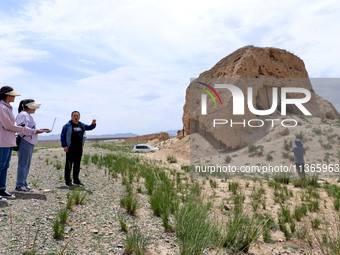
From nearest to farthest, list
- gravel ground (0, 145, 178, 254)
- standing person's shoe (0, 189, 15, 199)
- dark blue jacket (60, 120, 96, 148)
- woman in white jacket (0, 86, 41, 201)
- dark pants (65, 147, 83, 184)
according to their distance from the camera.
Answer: gravel ground (0, 145, 178, 254), woman in white jacket (0, 86, 41, 201), standing person's shoe (0, 189, 15, 199), dark blue jacket (60, 120, 96, 148), dark pants (65, 147, 83, 184)

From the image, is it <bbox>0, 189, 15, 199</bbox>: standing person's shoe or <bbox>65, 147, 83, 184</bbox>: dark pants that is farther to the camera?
<bbox>65, 147, 83, 184</bbox>: dark pants

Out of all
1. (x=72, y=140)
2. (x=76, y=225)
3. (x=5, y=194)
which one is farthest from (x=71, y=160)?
(x=76, y=225)

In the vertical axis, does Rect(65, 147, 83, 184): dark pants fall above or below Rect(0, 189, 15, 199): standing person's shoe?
above

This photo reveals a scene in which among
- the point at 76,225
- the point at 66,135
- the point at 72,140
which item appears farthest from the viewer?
the point at 72,140

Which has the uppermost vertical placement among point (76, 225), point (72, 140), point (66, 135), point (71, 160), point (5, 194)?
point (66, 135)

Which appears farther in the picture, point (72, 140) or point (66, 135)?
point (72, 140)

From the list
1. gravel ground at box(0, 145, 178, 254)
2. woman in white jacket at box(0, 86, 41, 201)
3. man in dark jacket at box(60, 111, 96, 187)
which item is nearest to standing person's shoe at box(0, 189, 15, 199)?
woman in white jacket at box(0, 86, 41, 201)

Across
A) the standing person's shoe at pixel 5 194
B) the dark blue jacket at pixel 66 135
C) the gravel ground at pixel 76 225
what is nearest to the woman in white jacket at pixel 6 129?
the standing person's shoe at pixel 5 194

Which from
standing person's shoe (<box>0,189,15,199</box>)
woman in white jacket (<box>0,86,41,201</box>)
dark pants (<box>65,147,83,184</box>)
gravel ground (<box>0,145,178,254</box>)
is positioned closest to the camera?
gravel ground (<box>0,145,178,254</box>)

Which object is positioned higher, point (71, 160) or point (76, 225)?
point (71, 160)

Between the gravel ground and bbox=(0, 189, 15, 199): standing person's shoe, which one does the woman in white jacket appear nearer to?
bbox=(0, 189, 15, 199): standing person's shoe

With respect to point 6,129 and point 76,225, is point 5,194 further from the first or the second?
point 76,225

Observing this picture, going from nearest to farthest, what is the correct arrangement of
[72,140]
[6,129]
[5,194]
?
[6,129], [5,194], [72,140]

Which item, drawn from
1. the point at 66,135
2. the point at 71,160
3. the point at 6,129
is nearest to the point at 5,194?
the point at 6,129
